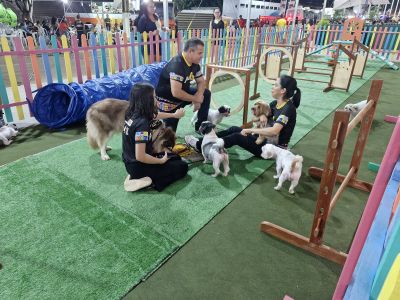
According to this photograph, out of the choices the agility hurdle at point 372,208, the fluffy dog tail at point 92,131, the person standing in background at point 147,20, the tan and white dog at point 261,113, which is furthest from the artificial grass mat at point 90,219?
the person standing in background at point 147,20

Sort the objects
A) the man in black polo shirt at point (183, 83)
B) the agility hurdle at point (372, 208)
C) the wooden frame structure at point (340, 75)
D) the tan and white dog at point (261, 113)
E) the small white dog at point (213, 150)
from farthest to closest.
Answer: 1. the wooden frame structure at point (340, 75)
2. the man in black polo shirt at point (183, 83)
3. the tan and white dog at point (261, 113)
4. the small white dog at point (213, 150)
5. the agility hurdle at point (372, 208)

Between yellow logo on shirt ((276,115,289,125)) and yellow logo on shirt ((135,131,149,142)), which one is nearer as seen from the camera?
yellow logo on shirt ((135,131,149,142))

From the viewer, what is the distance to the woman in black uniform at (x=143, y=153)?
304 cm

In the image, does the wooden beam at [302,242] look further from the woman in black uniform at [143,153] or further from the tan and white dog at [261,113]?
the tan and white dog at [261,113]

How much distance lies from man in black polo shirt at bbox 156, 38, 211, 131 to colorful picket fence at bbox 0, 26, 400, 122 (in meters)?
2.76

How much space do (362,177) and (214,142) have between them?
6.82ft

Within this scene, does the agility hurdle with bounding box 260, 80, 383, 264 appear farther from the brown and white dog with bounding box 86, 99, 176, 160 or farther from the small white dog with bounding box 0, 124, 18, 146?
the small white dog with bounding box 0, 124, 18, 146

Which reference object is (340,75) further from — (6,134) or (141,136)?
(6,134)

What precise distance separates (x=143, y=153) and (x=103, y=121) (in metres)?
1.17

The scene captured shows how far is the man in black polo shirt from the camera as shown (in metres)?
4.20

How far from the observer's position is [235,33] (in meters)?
10.3

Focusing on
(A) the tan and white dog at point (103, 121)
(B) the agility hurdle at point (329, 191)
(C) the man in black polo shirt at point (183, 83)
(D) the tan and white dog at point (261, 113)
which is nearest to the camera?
(B) the agility hurdle at point (329, 191)

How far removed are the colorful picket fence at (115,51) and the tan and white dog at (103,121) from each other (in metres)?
2.41

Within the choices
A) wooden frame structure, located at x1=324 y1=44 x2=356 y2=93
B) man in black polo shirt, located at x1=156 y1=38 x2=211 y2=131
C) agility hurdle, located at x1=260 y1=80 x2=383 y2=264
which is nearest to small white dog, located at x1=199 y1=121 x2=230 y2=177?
man in black polo shirt, located at x1=156 y1=38 x2=211 y2=131
